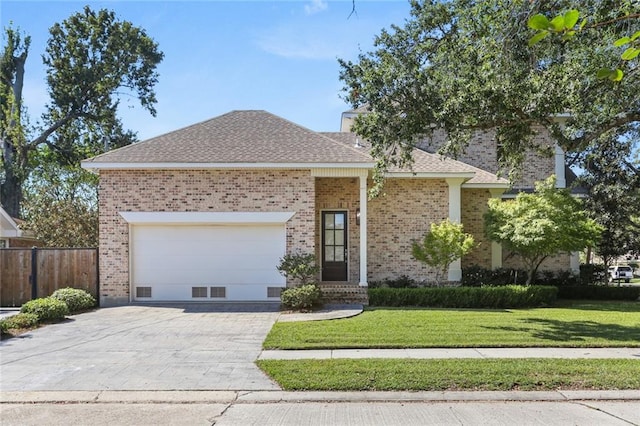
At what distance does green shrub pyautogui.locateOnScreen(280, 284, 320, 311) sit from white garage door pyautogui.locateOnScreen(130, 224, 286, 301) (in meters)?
1.71

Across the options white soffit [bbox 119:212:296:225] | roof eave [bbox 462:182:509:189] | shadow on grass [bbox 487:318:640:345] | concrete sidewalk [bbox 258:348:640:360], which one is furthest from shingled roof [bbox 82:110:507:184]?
concrete sidewalk [bbox 258:348:640:360]

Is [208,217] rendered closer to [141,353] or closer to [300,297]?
[300,297]

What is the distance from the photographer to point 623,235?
79.2 ft

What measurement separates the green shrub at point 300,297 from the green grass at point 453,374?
16.6 ft

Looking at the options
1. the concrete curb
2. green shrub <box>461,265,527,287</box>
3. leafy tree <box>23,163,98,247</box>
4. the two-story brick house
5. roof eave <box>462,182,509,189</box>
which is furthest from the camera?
leafy tree <box>23,163,98,247</box>

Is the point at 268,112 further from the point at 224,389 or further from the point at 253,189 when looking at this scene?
the point at 224,389

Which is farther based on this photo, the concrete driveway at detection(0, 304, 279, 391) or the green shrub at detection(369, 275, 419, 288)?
the green shrub at detection(369, 275, 419, 288)

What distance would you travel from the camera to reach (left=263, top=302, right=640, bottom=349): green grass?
866 cm

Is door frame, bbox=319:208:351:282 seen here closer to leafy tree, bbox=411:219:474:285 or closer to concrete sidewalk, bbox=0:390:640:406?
leafy tree, bbox=411:219:474:285

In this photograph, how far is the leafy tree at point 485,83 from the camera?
9094 mm

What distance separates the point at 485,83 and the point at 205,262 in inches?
363

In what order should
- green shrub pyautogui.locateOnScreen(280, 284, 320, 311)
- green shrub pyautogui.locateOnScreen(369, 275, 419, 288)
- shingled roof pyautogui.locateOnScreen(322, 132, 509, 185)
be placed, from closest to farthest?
1. green shrub pyautogui.locateOnScreen(280, 284, 320, 311)
2. green shrub pyautogui.locateOnScreen(369, 275, 419, 288)
3. shingled roof pyautogui.locateOnScreen(322, 132, 509, 185)

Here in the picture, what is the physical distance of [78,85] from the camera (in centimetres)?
3141

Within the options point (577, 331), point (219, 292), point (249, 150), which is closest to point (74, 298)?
point (219, 292)
